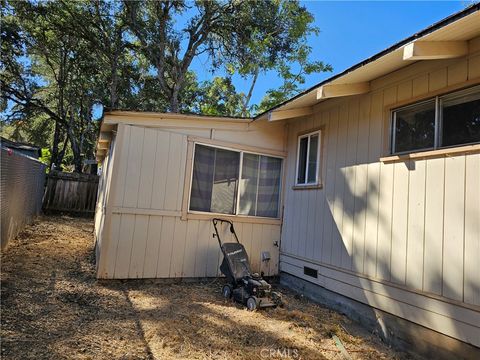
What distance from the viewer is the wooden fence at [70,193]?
42.2 feet

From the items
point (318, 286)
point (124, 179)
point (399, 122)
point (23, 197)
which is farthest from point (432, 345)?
point (23, 197)

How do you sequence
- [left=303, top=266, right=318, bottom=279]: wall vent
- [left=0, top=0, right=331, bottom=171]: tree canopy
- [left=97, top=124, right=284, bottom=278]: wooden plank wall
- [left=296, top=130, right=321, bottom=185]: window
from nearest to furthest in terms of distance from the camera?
[left=97, top=124, right=284, bottom=278]: wooden plank wall
[left=303, top=266, right=318, bottom=279]: wall vent
[left=296, top=130, right=321, bottom=185]: window
[left=0, top=0, right=331, bottom=171]: tree canopy

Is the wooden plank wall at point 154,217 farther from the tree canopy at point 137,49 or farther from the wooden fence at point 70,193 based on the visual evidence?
the tree canopy at point 137,49

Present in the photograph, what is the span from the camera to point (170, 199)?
5.28 m

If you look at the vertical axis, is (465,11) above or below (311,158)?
above

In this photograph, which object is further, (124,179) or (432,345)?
(124,179)

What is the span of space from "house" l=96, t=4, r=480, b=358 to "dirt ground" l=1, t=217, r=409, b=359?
385 millimetres

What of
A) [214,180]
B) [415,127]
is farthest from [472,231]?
[214,180]

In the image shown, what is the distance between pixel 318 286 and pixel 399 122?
2.68 meters

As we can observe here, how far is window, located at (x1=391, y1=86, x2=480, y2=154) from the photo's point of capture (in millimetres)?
3188

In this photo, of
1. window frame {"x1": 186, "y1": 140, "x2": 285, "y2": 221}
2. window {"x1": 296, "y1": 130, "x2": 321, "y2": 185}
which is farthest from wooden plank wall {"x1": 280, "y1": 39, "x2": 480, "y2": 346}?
window frame {"x1": 186, "y1": 140, "x2": 285, "y2": 221}

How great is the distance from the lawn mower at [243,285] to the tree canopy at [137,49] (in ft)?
37.7

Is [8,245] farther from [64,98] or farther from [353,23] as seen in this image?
[64,98]

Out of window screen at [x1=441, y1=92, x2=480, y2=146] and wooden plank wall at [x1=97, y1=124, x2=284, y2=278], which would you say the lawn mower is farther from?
window screen at [x1=441, y1=92, x2=480, y2=146]
